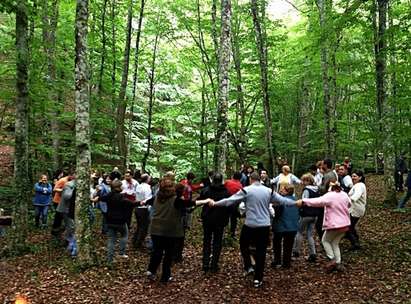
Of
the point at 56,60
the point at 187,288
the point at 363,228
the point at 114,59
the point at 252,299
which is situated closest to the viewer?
the point at 252,299

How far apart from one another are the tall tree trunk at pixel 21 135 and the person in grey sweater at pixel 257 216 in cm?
554

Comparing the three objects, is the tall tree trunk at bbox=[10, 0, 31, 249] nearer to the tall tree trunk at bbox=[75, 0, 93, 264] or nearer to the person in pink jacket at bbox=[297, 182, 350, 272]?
the tall tree trunk at bbox=[75, 0, 93, 264]

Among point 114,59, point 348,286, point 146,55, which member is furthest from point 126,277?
point 146,55

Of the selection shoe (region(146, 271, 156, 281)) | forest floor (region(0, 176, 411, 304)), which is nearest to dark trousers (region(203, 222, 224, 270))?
forest floor (region(0, 176, 411, 304))

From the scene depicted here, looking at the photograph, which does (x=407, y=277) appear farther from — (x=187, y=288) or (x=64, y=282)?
(x=64, y=282)

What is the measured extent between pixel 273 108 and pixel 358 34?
673 cm

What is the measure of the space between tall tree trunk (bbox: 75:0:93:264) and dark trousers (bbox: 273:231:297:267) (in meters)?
4.10

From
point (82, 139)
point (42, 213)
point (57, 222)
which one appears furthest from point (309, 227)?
point (42, 213)

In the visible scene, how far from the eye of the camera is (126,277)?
8555 millimetres

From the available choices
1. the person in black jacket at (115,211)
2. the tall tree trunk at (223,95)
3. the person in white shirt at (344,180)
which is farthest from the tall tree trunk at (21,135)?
the person in white shirt at (344,180)

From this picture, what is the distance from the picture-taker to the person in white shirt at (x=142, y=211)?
10.5m

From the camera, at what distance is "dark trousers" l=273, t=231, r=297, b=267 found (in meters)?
8.61

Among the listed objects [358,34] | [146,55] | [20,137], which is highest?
[358,34]

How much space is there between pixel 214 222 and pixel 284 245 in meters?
1.64
